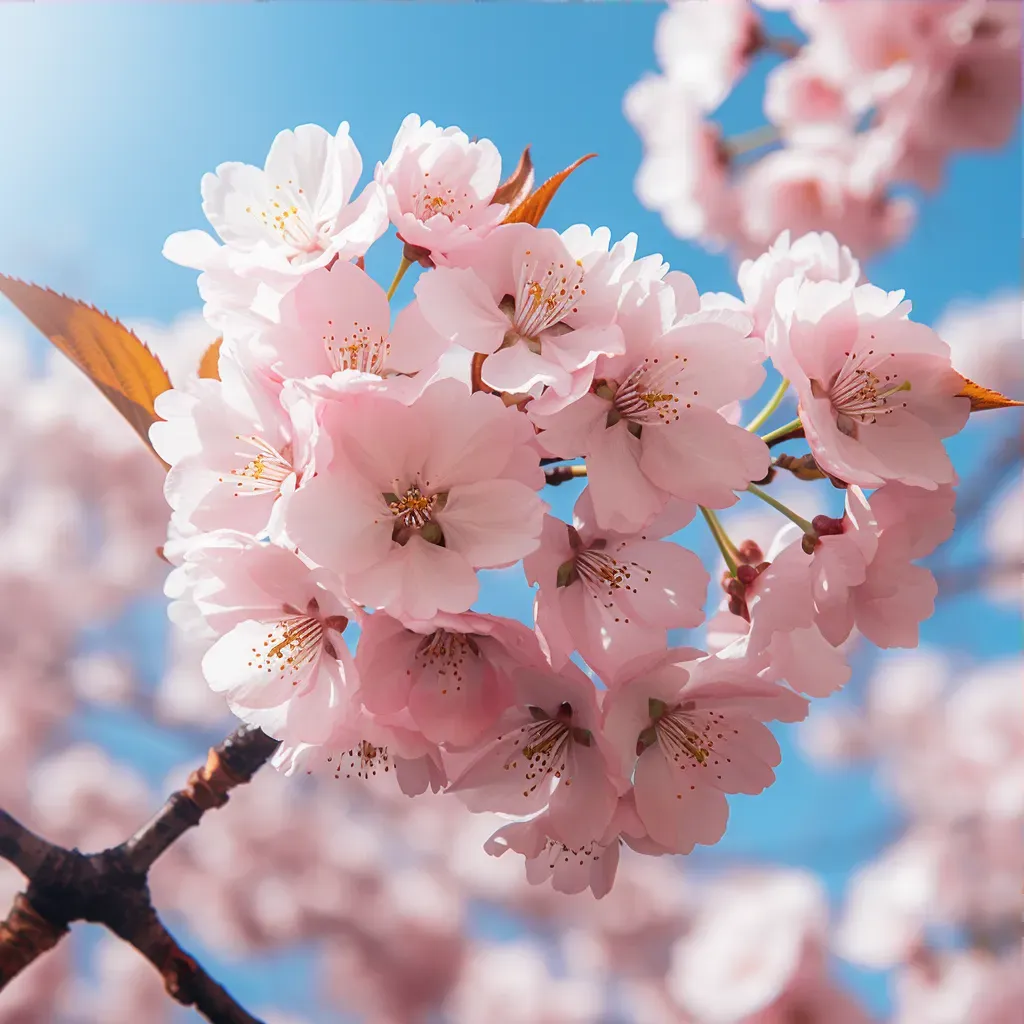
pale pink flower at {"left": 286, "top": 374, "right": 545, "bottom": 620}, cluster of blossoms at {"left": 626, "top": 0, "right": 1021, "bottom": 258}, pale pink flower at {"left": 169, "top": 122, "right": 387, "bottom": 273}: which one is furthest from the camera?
cluster of blossoms at {"left": 626, "top": 0, "right": 1021, "bottom": 258}

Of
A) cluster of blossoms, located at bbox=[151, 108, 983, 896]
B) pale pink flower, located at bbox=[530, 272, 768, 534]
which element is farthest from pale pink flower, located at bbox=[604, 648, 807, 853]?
pale pink flower, located at bbox=[530, 272, 768, 534]

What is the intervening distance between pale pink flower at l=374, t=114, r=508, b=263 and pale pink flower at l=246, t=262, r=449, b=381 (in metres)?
0.05

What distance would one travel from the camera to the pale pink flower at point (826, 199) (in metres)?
2.13

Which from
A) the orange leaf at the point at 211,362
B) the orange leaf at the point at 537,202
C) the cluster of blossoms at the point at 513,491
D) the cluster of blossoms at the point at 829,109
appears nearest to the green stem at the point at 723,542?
the cluster of blossoms at the point at 513,491

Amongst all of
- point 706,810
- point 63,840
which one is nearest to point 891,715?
point 63,840

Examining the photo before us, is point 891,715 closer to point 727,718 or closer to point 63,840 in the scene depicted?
point 63,840

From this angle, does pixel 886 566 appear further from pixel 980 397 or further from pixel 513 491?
pixel 513 491

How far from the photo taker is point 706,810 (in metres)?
0.62

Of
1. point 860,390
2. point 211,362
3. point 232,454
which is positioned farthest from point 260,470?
point 860,390

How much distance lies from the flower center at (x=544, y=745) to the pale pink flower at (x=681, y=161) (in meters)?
Answer: 1.99

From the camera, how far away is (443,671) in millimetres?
556

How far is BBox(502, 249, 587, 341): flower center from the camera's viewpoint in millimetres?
558

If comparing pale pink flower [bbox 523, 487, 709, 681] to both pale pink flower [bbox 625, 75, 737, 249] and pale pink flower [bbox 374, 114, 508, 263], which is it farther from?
pale pink flower [bbox 625, 75, 737, 249]

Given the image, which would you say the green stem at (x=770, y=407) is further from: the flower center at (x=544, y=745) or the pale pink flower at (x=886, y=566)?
the flower center at (x=544, y=745)
